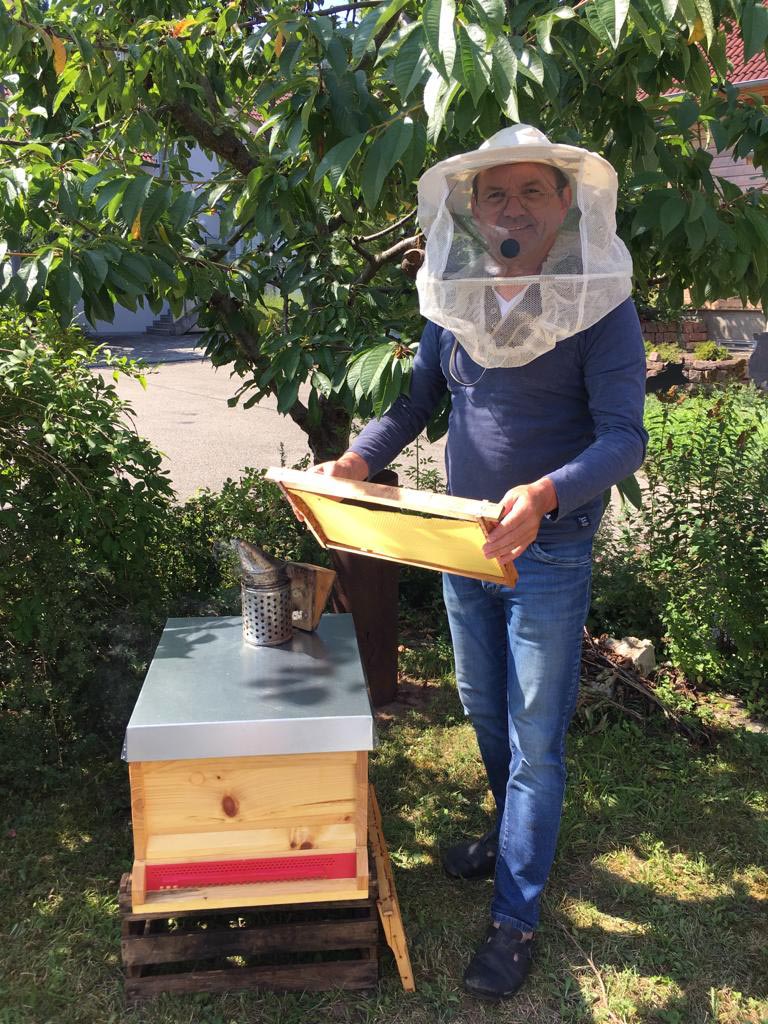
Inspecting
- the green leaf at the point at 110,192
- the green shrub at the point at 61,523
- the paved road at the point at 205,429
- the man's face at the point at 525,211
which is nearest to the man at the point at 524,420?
the man's face at the point at 525,211

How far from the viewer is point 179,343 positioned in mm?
19750

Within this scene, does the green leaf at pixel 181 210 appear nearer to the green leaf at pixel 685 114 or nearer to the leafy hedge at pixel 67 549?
the leafy hedge at pixel 67 549

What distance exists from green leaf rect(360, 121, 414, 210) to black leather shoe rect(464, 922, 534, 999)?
1597 mm

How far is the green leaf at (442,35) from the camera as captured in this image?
1480 millimetres

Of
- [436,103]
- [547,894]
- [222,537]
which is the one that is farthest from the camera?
[222,537]

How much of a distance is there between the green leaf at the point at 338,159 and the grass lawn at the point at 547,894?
1750 mm

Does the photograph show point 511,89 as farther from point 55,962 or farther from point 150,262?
point 55,962

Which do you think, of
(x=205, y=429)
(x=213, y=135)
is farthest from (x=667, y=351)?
(x=213, y=135)

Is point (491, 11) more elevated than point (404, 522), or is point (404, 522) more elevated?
point (491, 11)

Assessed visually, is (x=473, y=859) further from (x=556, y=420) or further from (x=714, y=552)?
(x=714, y=552)

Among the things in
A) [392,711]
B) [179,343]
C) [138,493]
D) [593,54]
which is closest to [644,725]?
[392,711]

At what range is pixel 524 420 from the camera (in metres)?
1.86

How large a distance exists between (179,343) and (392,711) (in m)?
17.5

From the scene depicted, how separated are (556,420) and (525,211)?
41cm
